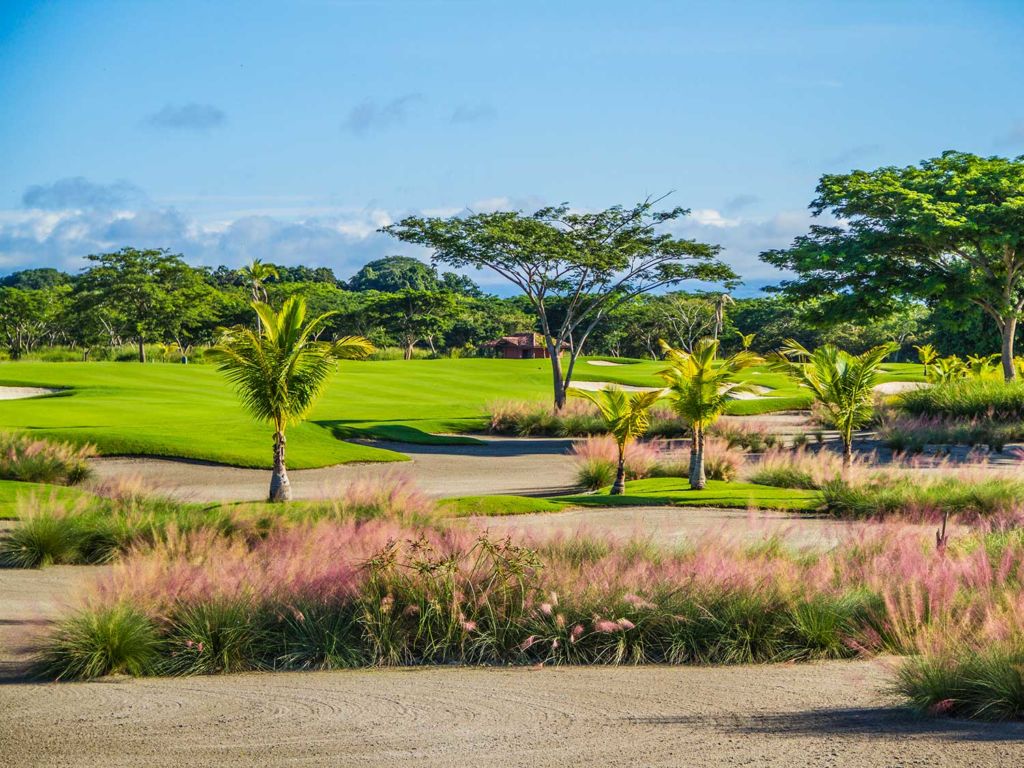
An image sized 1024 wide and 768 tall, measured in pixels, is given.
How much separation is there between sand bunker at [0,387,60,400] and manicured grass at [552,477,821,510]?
87.8ft

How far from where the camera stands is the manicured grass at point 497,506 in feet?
57.2

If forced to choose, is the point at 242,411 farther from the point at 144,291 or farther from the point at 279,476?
the point at 144,291

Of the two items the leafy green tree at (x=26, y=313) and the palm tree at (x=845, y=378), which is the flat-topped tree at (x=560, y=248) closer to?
the palm tree at (x=845, y=378)

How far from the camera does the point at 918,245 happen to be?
33.6 metres

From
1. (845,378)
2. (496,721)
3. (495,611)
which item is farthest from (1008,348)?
(496,721)

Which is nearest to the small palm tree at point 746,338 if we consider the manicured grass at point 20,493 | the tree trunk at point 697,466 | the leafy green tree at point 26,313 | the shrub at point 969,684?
the tree trunk at point 697,466

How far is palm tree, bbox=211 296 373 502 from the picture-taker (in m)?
Result: 17.8

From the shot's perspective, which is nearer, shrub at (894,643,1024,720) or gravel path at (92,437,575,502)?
shrub at (894,643,1024,720)

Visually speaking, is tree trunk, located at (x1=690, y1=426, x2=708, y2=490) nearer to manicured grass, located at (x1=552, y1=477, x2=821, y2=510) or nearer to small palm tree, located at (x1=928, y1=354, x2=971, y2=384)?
manicured grass, located at (x1=552, y1=477, x2=821, y2=510)

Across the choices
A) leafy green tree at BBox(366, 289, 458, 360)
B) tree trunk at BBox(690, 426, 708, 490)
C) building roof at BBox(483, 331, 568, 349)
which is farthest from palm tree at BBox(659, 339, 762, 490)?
building roof at BBox(483, 331, 568, 349)

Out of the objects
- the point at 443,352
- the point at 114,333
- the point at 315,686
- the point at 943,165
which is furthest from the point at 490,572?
the point at 443,352

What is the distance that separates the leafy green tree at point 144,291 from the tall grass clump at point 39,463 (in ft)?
159

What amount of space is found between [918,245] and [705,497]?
18445 millimetres

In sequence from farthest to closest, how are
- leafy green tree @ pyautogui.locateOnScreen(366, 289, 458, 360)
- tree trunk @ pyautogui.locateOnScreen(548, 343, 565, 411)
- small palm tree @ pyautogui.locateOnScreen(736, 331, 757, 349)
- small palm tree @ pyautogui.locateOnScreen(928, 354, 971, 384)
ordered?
leafy green tree @ pyautogui.locateOnScreen(366, 289, 458, 360) < small palm tree @ pyautogui.locateOnScreen(736, 331, 757, 349) < small palm tree @ pyautogui.locateOnScreen(928, 354, 971, 384) < tree trunk @ pyautogui.locateOnScreen(548, 343, 565, 411)
